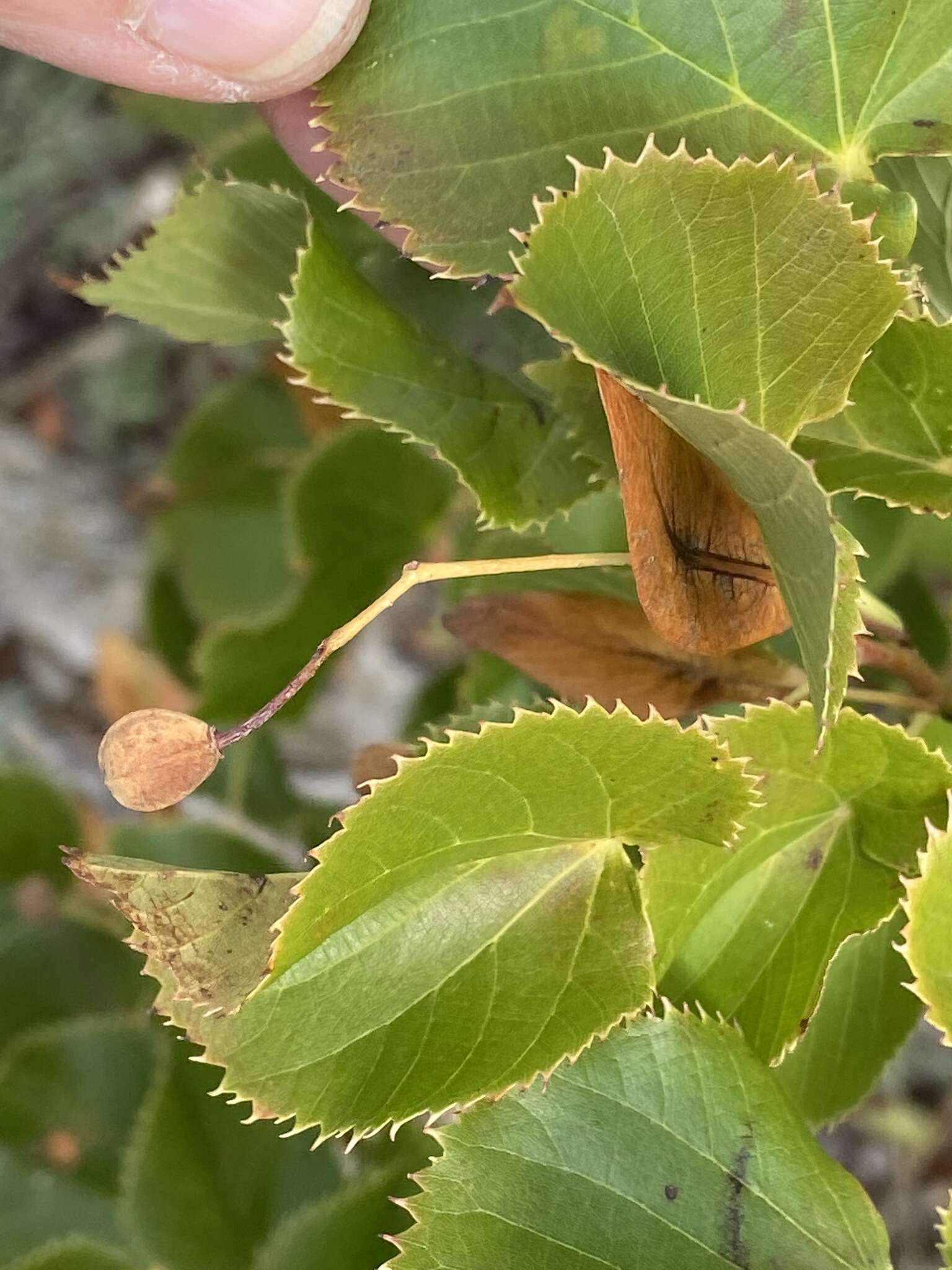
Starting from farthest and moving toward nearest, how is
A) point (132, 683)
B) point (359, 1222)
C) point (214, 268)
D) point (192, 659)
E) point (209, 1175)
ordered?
point (132, 683), point (192, 659), point (209, 1175), point (359, 1222), point (214, 268)

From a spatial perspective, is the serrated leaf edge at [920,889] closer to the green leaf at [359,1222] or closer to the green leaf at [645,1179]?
the green leaf at [645,1179]

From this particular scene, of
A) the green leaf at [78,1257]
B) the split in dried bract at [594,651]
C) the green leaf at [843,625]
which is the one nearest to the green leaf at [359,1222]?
the green leaf at [78,1257]

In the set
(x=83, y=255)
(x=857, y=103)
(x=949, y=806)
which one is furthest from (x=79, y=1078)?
(x=83, y=255)

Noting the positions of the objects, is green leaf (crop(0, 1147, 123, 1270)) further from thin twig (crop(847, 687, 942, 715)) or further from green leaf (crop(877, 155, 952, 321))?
green leaf (crop(877, 155, 952, 321))

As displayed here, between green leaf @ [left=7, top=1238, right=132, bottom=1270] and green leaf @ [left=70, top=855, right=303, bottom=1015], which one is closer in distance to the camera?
green leaf @ [left=70, top=855, right=303, bottom=1015]

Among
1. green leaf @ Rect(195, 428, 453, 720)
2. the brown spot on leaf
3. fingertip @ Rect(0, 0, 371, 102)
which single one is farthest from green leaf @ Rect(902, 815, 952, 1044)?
the brown spot on leaf

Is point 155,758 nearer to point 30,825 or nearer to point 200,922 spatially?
point 200,922

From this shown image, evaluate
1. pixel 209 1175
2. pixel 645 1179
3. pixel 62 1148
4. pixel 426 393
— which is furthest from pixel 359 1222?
pixel 426 393

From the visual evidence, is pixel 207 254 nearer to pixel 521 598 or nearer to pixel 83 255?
pixel 521 598
